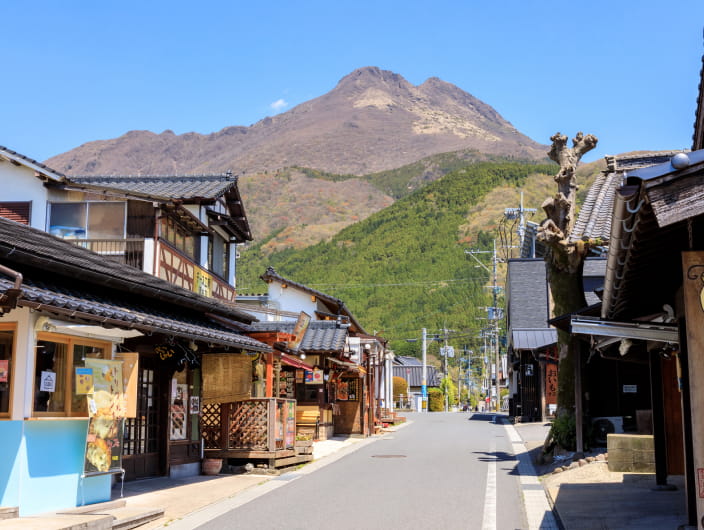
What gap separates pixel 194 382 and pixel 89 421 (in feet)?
20.4

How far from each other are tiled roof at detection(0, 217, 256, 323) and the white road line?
20.5 ft

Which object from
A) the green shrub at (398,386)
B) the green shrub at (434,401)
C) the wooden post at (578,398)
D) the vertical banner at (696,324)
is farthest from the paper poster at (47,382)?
the green shrub at (398,386)

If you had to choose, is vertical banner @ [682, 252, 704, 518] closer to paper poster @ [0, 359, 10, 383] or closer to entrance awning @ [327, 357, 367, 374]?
paper poster @ [0, 359, 10, 383]

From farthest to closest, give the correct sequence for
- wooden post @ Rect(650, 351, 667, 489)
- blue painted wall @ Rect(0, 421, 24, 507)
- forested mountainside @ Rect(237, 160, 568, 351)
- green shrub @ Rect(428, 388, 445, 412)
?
forested mountainside @ Rect(237, 160, 568, 351)
green shrub @ Rect(428, 388, 445, 412)
wooden post @ Rect(650, 351, 667, 489)
blue painted wall @ Rect(0, 421, 24, 507)

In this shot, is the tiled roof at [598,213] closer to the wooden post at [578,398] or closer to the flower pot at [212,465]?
the wooden post at [578,398]

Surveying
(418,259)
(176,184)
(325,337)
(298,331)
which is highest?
(418,259)

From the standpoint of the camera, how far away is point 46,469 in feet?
32.7

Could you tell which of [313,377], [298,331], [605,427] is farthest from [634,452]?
[313,377]

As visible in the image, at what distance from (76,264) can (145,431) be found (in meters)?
5.12

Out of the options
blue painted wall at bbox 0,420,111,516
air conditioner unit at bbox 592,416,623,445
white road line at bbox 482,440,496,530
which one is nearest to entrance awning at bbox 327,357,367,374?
white road line at bbox 482,440,496,530

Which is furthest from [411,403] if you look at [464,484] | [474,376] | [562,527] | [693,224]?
[693,224]

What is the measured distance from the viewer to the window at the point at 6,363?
9734 mm

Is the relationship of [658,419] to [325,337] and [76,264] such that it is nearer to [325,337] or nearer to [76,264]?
[76,264]

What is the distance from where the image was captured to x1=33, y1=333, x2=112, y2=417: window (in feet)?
33.4
